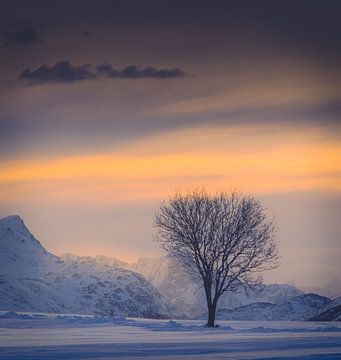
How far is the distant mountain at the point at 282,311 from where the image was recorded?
115969 millimetres

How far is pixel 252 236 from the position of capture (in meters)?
59.4

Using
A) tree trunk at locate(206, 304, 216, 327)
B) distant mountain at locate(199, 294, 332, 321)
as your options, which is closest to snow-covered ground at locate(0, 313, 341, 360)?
tree trunk at locate(206, 304, 216, 327)

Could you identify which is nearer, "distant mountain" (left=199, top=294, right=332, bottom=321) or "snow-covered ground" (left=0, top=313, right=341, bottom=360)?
"snow-covered ground" (left=0, top=313, right=341, bottom=360)

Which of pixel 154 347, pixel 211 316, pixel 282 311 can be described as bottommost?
pixel 154 347

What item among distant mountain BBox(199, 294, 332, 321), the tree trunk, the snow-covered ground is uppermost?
distant mountain BBox(199, 294, 332, 321)

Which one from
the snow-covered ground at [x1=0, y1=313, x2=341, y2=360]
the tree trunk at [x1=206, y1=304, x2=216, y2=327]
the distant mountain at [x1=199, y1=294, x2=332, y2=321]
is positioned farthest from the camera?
the distant mountain at [x1=199, y1=294, x2=332, y2=321]

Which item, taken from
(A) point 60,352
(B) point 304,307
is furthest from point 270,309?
(A) point 60,352

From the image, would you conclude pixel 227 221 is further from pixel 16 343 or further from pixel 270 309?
pixel 270 309

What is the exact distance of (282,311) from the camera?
387 ft

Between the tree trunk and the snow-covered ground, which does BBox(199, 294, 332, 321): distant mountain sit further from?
the snow-covered ground

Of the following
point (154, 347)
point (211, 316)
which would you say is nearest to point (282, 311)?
Answer: point (211, 316)

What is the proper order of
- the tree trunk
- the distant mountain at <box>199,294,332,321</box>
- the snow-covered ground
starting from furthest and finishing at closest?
the distant mountain at <box>199,294,332,321</box>
the tree trunk
the snow-covered ground

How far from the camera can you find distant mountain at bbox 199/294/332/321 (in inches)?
4566

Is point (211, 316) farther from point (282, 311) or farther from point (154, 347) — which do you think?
point (282, 311)
